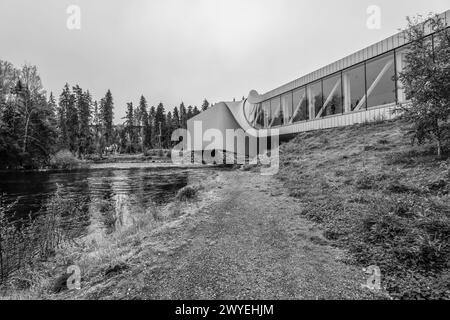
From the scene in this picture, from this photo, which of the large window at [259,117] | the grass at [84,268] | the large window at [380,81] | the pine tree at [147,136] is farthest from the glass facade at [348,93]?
the pine tree at [147,136]

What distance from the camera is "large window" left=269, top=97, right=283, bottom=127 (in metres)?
25.5

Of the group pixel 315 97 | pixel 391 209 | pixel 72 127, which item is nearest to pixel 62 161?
pixel 72 127

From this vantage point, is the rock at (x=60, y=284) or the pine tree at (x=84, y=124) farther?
the pine tree at (x=84, y=124)

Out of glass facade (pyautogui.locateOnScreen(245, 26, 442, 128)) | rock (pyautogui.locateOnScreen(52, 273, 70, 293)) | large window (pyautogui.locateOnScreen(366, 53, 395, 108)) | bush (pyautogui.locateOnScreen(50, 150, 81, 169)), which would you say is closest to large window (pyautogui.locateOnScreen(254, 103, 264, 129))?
glass facade (pyautogui.locateOnScreen(245, 26, 442, 128))

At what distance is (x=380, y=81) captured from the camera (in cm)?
1480

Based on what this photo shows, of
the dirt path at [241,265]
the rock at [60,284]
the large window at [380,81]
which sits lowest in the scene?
the rock at [60,284]

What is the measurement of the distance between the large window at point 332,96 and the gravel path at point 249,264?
597 inches

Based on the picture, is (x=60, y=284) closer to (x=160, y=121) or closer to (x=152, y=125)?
(x=160, y=121)

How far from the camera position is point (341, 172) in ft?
28.1

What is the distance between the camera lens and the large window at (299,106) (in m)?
21.4

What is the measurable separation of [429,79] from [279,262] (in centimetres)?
709

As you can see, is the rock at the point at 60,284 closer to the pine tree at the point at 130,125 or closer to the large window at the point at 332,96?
the large window at the point at 332,96
